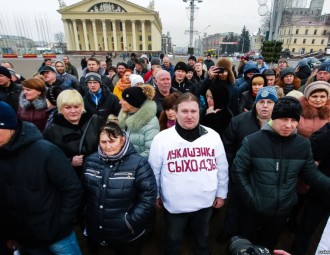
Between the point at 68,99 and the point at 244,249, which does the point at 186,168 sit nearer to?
the point at 244,249

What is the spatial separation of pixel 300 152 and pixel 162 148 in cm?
129

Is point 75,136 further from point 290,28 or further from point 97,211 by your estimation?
point 290,28

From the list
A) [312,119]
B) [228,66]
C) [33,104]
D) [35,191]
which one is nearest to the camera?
[35,191]

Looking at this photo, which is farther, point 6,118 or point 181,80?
point 181,80


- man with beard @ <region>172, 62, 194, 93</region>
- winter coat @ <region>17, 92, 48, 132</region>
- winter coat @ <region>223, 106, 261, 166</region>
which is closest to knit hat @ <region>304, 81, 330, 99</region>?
winter coat @ <region>223, 106, 261, 166</region>

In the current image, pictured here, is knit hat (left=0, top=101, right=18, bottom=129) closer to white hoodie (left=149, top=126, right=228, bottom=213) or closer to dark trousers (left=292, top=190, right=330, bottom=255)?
white hoodie (left=149, top=126, right=228, bottom=213)

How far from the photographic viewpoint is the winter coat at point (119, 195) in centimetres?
186

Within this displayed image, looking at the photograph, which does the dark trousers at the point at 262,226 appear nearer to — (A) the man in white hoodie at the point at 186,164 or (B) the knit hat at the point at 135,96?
(A) the man in white hoodie at the point at 186,164

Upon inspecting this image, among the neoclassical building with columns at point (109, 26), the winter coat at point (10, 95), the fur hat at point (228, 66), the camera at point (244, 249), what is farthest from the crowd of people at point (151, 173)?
the neoclassical building with columns at point (109, 26)

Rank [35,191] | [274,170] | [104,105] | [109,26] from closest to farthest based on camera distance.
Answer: [35,191] → [274,170] → [104,105] → [109,26]

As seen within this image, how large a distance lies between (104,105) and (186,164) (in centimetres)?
217

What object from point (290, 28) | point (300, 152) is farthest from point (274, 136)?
point (290, 28)

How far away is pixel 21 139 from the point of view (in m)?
1.56

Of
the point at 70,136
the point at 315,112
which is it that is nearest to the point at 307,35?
the point at 315,112
